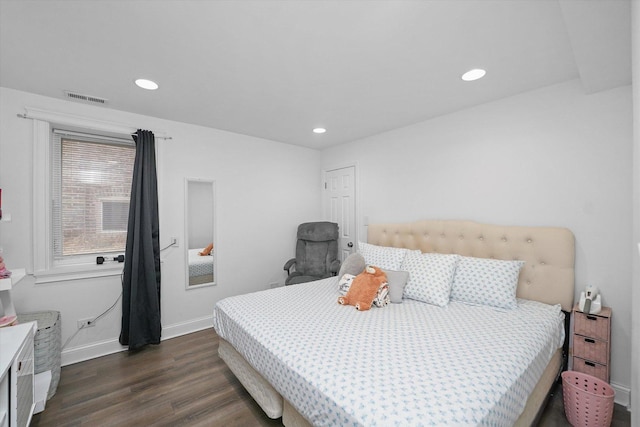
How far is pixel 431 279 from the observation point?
231cm

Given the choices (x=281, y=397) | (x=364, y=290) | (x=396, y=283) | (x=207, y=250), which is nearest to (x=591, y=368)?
(x=396, y=283)

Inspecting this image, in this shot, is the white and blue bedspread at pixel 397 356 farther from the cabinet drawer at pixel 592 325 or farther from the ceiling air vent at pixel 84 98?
the ceiling air vent at pixel 84 98

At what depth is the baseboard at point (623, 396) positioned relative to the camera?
74.6 inches

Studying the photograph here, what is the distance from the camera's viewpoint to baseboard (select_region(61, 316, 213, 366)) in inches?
100

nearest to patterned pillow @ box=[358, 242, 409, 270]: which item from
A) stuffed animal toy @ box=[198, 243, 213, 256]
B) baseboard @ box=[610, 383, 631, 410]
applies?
baseboard @ box=[610, 383, 631, 410]

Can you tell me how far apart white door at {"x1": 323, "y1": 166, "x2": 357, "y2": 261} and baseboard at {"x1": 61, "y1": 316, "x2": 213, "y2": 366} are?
2213 mm

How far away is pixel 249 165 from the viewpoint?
3691mm

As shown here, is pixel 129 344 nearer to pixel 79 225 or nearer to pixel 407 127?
pixel 79 225

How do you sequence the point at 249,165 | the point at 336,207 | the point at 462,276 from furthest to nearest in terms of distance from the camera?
the point at 336,207 → the point at 249,165 → the point at 462,276

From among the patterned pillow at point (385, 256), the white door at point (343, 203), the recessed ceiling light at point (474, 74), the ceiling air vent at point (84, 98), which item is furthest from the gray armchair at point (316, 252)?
the ceiling air vent at point (84, 98)

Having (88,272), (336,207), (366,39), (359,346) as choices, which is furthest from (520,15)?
(88,272)

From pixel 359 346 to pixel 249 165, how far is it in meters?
2.85

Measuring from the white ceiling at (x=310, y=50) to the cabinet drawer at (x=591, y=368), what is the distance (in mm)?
1948

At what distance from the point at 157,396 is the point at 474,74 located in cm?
343
